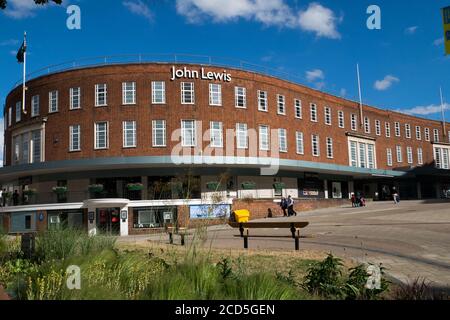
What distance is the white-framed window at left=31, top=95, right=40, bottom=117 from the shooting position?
45628mm

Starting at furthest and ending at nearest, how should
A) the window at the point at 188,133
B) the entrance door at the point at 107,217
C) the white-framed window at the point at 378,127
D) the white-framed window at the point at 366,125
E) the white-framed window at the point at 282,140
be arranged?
the white-framed window at the point at 378,127 → the white-framed window at the point at 366,125 → the white-framed window at the point at 282,140 → the window at the point at 188,133 → the entrance door at the point at 107,217

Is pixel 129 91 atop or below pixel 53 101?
atop

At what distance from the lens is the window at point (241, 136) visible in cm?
4375

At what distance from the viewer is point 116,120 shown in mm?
42031

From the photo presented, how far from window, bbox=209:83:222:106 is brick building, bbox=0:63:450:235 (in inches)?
3.8

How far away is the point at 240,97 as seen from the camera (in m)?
45.1

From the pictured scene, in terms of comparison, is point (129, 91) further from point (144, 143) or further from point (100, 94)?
point (144, 143)

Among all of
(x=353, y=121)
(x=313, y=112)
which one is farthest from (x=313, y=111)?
(x=353, y=121)

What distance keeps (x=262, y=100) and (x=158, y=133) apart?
10675 millimetres

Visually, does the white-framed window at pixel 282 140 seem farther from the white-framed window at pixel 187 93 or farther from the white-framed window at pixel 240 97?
the white-framed window at pixel 187 93

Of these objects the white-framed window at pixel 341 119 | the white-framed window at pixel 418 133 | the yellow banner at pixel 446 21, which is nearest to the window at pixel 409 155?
the white-framed window at pixel 418 133

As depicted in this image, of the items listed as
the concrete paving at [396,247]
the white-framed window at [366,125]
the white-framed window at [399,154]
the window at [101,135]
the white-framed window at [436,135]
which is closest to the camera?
the concrete paving at [396,247]

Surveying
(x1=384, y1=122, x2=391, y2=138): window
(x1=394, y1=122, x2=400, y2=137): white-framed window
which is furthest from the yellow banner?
(x1=394, y1=122, x2=400, y2=137): white-framed window

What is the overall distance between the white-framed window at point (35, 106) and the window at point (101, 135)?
7.07 m
